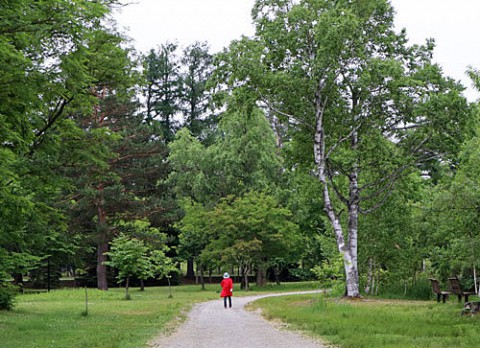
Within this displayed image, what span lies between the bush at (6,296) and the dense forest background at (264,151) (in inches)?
23.0

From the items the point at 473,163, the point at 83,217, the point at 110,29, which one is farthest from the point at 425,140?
the point at 83,217

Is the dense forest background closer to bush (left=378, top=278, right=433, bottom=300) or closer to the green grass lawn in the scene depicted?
bush (left=378, top=278, right=433, bottom=300)

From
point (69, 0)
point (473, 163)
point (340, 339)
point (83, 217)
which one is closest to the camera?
point (340, 339)

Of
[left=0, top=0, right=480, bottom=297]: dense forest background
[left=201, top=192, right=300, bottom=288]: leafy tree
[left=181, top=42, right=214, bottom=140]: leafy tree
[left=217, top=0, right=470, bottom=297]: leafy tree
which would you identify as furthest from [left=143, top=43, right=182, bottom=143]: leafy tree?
[left=217, top=0, right=470, bottom=297]: leafy tree

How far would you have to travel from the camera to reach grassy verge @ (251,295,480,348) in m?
9.56

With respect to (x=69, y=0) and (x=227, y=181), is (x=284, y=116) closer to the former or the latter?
(x=69, y=0)

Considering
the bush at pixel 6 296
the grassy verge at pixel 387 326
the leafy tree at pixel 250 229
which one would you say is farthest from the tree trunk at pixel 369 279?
the bush at pixel 6 296

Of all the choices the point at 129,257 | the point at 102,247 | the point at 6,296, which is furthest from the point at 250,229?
the point at 6,296

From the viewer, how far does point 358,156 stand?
75.6ft

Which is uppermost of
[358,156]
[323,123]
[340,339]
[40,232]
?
[323,123]

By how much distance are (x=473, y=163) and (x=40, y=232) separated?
14.6 metres

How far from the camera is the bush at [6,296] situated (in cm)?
1922

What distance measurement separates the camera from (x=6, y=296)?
19.4m

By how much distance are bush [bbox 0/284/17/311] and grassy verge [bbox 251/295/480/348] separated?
30.9 feet
